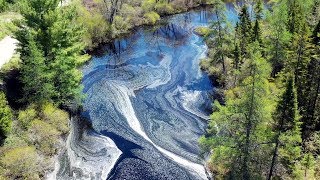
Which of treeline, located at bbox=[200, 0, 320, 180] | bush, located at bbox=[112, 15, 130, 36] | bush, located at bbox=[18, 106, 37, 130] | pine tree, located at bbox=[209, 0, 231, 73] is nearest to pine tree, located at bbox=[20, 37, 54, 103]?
bush, located at bbox=[18, 106, 37, 130]

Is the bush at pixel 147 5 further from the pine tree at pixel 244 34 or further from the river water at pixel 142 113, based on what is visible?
the pine tree at pixel 244 34

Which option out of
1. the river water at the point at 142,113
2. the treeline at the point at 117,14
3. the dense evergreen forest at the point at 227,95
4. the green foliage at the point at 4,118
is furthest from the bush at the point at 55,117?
the treeline at the point at 117,14

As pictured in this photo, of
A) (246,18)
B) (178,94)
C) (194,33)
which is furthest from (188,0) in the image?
(178,94)

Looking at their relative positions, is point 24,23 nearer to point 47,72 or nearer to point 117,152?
point 47,72

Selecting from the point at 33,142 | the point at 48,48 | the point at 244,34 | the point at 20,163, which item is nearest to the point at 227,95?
the point at 244,34

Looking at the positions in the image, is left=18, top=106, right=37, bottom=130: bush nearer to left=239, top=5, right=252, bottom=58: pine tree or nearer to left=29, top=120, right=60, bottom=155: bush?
left=29, top=120, right=60, bottom=155: bush

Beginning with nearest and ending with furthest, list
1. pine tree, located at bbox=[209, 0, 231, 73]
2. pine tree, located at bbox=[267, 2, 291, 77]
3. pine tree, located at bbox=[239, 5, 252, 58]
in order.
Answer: pine tree, located at bbox=[267, 2, 291, 77], pine tree, located at bbox=[239, 5, 252, 58], pine tree, located at bbox=[209, 0, 231, 73]
